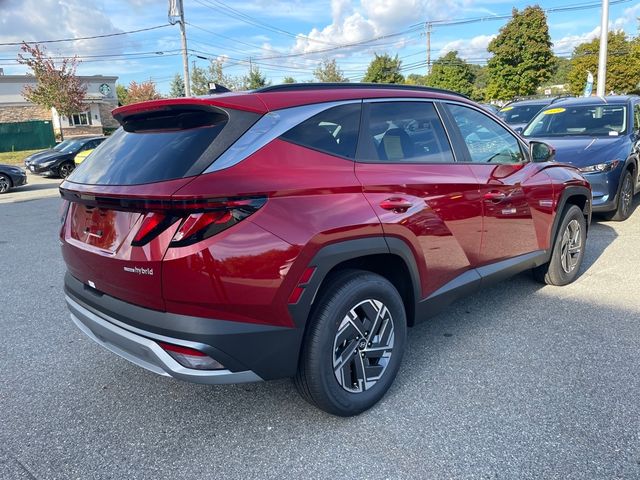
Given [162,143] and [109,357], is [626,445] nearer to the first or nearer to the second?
[162,143]

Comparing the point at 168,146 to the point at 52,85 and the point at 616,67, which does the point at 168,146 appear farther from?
the point at 616,67

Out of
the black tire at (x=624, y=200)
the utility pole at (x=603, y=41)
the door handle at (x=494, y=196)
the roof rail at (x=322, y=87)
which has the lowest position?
the black tire at (x=624, y=200)

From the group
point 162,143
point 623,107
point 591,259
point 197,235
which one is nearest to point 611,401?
point 197,235

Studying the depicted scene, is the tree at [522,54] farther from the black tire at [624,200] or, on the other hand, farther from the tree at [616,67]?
the black tire at [624,200]

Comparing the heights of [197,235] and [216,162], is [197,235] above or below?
below

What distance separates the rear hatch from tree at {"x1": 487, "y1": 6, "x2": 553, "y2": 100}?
44.1m

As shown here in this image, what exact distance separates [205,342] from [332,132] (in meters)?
1.29

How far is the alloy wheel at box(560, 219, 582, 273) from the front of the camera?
15.3ft

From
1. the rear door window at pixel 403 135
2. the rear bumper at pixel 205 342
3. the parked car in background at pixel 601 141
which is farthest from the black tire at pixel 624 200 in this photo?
the rear bumper at pixel 205 342

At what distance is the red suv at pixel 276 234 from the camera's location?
7.16 ft

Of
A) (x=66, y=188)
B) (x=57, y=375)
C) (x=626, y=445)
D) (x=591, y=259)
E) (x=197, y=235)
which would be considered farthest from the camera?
(x=591, y=259)

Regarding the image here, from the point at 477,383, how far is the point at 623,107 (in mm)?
6819

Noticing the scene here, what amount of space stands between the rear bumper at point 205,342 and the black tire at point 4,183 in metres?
14.4

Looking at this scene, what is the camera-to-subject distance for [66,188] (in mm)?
2842
